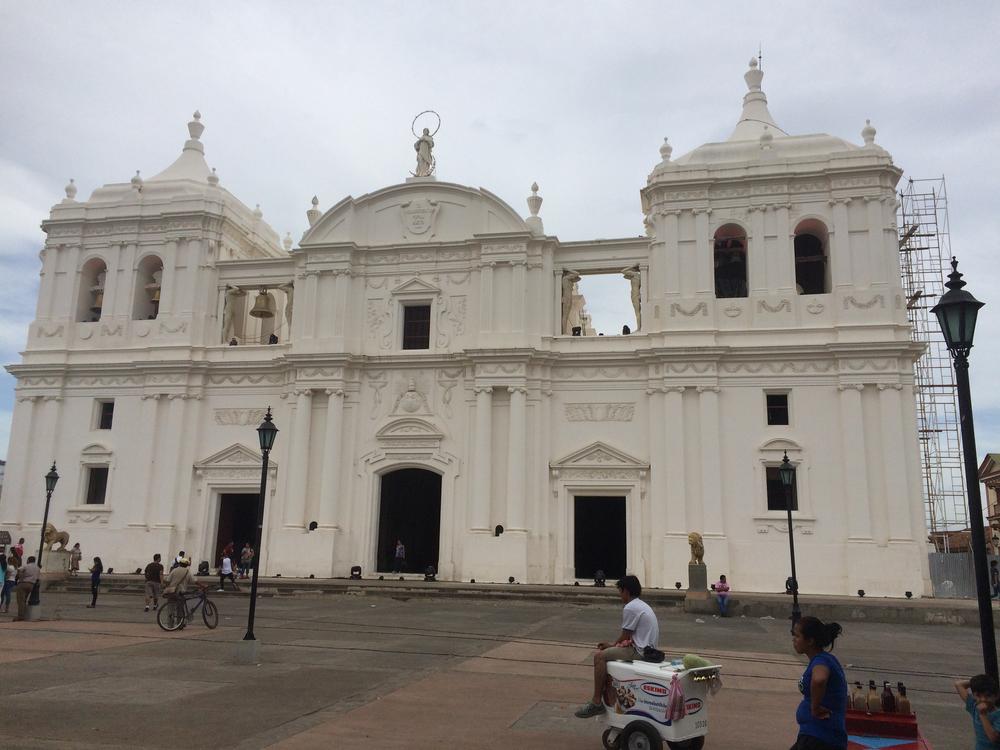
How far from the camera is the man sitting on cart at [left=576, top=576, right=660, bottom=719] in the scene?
7.27 meters

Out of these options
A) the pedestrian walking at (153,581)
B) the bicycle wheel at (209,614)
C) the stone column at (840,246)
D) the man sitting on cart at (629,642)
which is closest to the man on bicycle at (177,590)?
the bicycle wheel at (209,614)

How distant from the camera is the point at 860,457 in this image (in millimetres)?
24141

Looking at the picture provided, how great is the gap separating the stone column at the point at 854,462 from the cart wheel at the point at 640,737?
63.0 feet

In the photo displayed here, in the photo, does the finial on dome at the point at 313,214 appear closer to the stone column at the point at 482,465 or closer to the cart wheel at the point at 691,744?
the stone column at the point at 482,465

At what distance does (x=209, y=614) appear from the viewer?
53.0 ft

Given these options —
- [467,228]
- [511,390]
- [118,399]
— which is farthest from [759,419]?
[118,399]

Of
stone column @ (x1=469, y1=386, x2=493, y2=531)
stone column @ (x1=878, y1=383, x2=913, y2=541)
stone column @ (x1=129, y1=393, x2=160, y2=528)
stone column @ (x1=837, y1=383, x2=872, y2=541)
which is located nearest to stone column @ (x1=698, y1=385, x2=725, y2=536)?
stone column @ (x1=837, y1=383, x2=872, y2=541)

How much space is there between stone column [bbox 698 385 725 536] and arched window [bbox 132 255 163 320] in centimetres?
2091

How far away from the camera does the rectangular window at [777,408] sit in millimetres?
25609

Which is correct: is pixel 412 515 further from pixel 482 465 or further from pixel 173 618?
pixel 173 618

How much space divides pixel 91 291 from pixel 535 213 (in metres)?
18.2

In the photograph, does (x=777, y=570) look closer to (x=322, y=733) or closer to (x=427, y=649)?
(x=427, y=649)

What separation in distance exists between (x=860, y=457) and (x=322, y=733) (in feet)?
67.9

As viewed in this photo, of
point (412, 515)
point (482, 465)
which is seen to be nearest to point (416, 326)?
point (482, 465)
